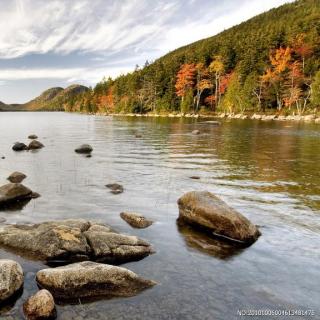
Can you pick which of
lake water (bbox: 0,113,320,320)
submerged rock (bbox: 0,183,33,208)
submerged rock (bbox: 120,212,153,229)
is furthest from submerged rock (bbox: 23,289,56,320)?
submerged rock (bbox: 0,183,33,208)

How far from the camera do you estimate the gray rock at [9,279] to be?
8234 mm

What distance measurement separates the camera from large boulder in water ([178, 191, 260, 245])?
39.5 ft

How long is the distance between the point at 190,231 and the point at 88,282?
5080 mm

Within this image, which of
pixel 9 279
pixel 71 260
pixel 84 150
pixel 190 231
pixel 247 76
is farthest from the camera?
pixel 247 76

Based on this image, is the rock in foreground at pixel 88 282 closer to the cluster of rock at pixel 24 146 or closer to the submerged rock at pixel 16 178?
the submerged rock at pixel 16 178

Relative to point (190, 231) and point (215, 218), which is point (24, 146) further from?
point (215, 218)

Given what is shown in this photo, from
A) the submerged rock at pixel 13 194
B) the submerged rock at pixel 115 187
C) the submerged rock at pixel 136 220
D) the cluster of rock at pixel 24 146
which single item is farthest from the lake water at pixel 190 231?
the cluster of rock at pixel 24 146

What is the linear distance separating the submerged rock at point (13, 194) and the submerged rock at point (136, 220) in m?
5.49

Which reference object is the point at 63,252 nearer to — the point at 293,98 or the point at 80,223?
the point at 80,223

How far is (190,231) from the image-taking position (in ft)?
42.4

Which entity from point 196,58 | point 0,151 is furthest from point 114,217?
point 196,58

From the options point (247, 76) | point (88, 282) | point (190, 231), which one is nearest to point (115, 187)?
point (190, 231)

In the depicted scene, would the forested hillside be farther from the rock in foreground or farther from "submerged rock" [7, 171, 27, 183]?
the rock in foreground

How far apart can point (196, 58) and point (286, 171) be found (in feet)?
343
